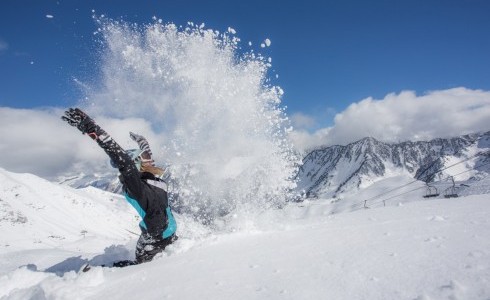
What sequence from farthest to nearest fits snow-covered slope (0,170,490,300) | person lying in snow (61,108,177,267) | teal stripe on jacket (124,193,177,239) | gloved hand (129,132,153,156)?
gloved hand (129,132,153,156)
teal stripe on jacket (124,193,177,239)
person lying in snow (61,108,177,267)
snow-covered slope (0,170,490,300)

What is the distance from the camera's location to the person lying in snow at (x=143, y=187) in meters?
5.63

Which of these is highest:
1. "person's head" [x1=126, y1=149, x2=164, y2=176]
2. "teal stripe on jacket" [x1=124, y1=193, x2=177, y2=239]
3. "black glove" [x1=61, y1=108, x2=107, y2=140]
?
"black glove" [x1=61, y1=108, x2=107, y2=140]

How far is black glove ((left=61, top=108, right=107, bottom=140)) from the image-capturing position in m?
5.52

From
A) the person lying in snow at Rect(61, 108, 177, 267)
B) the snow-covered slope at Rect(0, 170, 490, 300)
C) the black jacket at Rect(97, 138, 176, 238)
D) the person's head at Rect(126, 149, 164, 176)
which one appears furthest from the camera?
the person's head at Rect(126, 149, 164, 176)

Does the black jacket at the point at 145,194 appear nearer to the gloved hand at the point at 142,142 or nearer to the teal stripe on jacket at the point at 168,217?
the teal stripe on jacket at the point at 168,217

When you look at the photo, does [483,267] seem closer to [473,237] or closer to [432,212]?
[473,237]

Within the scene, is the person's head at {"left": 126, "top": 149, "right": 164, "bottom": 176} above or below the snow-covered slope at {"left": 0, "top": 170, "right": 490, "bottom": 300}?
above

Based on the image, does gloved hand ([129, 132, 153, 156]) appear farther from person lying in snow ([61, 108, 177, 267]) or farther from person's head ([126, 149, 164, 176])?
person's head ([126, 149, 164, 176])

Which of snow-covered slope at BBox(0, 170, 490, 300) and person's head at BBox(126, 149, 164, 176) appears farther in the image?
person's head at BBox(126, 149, 164, 176)

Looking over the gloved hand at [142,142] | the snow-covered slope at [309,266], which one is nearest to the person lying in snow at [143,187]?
the gloved hand at [142,142]

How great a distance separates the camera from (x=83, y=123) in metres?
5.55

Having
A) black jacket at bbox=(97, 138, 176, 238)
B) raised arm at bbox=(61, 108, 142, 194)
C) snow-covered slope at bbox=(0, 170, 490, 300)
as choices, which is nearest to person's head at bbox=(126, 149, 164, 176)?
black jacket at bbox=(97, 138, 176, 238)

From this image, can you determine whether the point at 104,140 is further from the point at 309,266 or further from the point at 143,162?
the point at 309,266

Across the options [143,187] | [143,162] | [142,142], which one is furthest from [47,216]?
[143,187]
